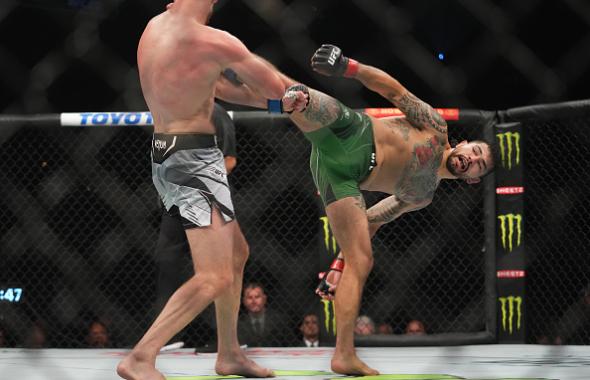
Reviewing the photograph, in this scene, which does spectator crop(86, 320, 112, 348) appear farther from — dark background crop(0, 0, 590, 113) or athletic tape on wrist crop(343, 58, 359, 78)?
athletic tape on wrist crop(343, 58, 359, 78)

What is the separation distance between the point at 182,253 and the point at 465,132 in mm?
1458

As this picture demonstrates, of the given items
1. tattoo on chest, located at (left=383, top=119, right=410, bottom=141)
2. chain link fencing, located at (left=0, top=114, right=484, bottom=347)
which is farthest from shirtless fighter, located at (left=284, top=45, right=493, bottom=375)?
chain link fencing, located at (left=0, top=114, right=484, bottom=347)

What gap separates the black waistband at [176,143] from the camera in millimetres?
2207

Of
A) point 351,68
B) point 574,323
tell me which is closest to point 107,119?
point 351,68

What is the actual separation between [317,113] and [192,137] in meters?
0.45

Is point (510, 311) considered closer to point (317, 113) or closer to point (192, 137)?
point (317, 113)

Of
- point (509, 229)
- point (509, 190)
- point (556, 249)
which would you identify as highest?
point (509, 190)

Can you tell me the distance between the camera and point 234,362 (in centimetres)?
244

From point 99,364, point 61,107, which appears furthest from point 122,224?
point 99,364

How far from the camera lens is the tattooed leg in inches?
99.0

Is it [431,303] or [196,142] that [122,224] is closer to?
[431,303]

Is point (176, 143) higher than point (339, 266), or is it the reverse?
point (176, 143)

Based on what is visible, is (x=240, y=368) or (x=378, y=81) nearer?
(x=240, y=368)

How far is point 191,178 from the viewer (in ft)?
7.23
